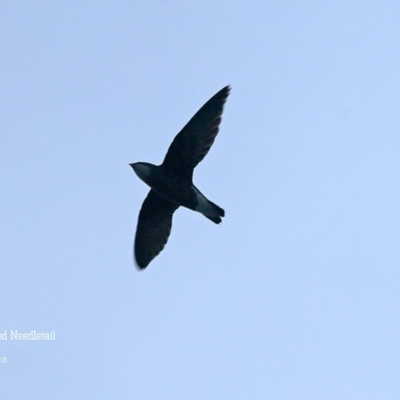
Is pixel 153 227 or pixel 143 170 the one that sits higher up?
pixel 143 170

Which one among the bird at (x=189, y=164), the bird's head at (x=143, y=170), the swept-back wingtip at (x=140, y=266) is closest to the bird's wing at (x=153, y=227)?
the swept-back wingtip at (x=140, y=266)

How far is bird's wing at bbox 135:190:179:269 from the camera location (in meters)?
19.4

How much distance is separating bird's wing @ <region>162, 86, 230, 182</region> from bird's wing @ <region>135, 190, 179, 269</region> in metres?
1.17

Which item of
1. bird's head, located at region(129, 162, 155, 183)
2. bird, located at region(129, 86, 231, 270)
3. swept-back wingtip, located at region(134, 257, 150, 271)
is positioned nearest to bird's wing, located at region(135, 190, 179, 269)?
swept-back wingtip, located at region(134, 257, 150, 271)

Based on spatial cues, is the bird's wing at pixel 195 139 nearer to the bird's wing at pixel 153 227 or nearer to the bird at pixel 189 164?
the bird at pixel 189 164

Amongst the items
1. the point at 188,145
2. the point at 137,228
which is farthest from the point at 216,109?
the point at 137,228

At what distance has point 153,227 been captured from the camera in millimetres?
19422

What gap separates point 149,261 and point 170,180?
1.81 m

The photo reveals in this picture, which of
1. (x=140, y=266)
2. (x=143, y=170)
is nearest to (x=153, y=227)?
(x=140, y=266)

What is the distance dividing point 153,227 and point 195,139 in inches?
78.9

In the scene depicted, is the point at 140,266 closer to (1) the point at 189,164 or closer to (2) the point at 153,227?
(2) the point at 153,227

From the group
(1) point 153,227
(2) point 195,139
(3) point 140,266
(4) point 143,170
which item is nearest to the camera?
(4) point 143,170

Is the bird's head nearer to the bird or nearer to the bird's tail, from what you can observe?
the bird

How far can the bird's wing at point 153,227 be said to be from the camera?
63.6ft
